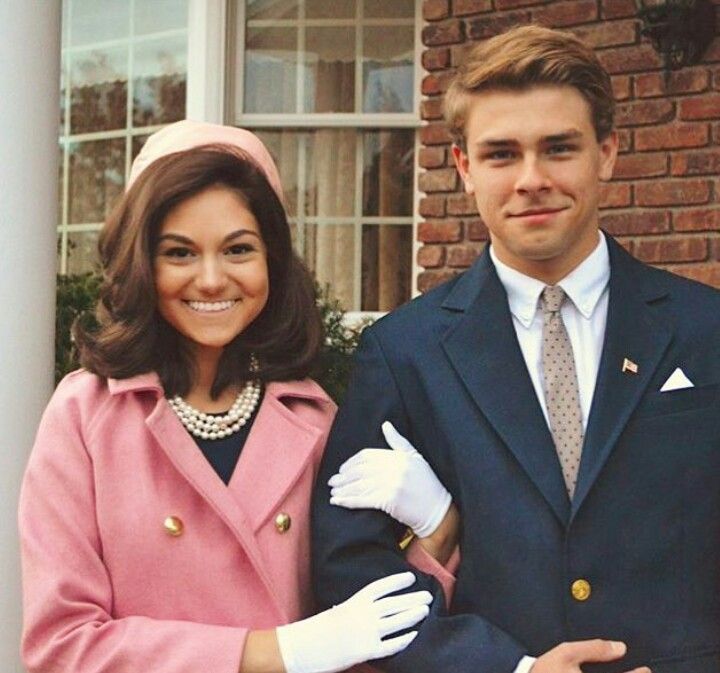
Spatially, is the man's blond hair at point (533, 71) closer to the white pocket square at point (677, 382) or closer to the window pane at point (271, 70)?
the white pocket square at point (677, 382)

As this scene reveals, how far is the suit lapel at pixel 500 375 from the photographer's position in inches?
95.1

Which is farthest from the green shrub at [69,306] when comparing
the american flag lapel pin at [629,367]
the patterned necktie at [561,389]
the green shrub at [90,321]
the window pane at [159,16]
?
the american flag lapel pin at [629,367]

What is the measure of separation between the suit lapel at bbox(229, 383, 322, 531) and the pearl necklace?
3 centimetres

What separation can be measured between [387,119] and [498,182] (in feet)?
10.7

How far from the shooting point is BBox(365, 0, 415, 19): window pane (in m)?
5.70

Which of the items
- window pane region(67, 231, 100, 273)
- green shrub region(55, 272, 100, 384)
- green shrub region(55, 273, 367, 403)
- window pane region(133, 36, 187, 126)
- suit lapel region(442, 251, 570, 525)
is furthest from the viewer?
window pane region(67, 231, 100, 273)

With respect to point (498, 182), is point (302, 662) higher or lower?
lower

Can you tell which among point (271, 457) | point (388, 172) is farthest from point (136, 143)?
point (271, 457)

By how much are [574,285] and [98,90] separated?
164 inches

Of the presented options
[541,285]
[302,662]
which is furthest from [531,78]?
[302,662]

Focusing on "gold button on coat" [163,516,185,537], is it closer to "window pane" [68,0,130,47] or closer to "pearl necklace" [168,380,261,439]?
"pearl necklace" [168,380,261,439]

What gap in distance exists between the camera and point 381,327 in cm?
260

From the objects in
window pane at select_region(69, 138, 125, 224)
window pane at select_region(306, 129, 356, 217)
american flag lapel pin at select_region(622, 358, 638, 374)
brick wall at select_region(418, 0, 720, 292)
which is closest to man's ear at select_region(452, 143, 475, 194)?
american flag lapel pin at select_region(622, 358, 638, 374)

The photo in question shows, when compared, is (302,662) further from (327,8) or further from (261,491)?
(327,8)
